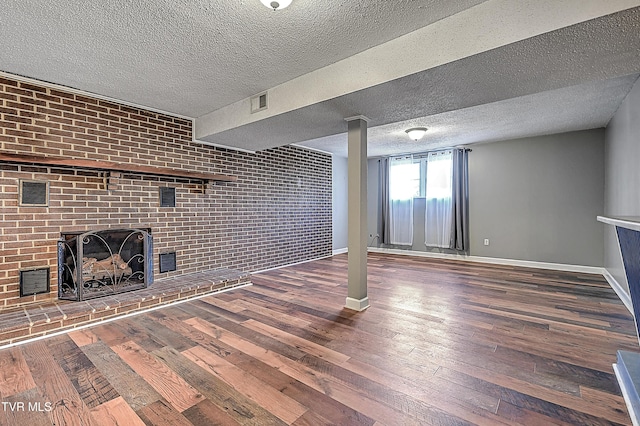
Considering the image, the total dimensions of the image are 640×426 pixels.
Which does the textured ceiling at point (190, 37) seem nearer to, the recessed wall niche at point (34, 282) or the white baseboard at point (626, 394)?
the recessed wall niche at point (34, 282)

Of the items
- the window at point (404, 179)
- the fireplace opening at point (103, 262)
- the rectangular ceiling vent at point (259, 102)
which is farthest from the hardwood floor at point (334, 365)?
the window at point (404, 179)

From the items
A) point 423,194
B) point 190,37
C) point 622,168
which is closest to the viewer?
point 190,37

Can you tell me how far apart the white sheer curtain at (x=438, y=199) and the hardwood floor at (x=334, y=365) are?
2745 mm

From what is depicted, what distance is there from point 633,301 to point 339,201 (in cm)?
555

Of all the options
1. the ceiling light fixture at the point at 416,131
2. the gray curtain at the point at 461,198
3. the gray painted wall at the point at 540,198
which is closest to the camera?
the ceiling light fixture at the point at 416,131

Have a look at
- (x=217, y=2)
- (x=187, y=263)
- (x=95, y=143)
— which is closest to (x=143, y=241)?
(x=187, y=263)

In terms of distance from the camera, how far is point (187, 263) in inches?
157

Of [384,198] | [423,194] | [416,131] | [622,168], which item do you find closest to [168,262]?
[416,131]

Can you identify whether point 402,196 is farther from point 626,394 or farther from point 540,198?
point 626,394

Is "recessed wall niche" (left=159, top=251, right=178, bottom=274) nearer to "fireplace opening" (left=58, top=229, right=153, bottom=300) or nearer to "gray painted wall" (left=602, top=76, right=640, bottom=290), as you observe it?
"fireplace opening" (left=58, top=229, right=153, bottom=300)

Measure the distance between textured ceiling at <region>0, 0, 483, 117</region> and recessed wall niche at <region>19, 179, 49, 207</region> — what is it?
100 cm

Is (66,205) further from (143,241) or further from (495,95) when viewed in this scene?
(495,95)

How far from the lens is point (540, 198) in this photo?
513cm

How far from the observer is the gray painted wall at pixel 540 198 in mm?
4695
